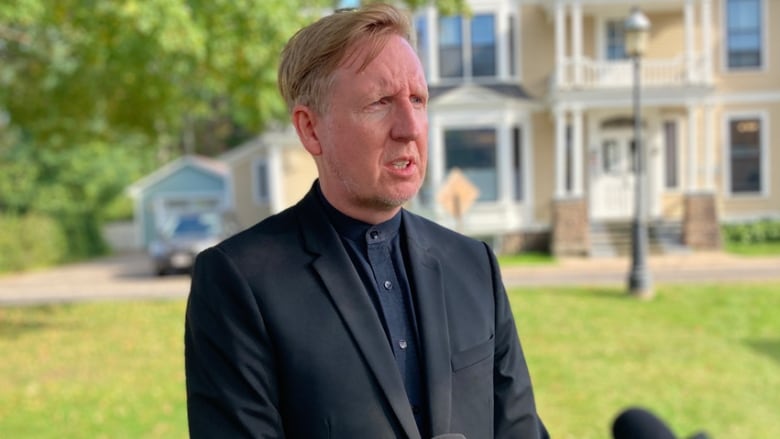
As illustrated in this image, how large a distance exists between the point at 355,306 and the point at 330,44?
0.56m

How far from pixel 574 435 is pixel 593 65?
1741 centimetres

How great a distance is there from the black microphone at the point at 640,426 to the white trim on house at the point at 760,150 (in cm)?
2376

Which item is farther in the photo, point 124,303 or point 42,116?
point 124,303

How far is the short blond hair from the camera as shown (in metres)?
1.72

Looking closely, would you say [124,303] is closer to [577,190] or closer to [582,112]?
[577,190]

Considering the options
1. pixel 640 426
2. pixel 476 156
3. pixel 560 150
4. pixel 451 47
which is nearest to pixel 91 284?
pixel 476 156

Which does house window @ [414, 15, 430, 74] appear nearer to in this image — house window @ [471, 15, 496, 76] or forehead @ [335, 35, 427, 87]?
house window @ [471, 15, 496, 76]

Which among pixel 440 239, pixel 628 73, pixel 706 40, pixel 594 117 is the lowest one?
pixel 440 239

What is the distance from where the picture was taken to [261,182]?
31.2m

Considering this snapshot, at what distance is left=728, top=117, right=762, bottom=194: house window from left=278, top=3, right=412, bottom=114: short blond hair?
2360 centimetres

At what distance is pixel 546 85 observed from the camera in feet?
76.9

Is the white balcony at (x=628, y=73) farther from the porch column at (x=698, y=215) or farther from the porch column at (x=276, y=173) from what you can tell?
the porch column at (x=276, y=173)

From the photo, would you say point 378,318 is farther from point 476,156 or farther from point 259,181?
point 259,181

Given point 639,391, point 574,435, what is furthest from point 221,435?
point 639,391
